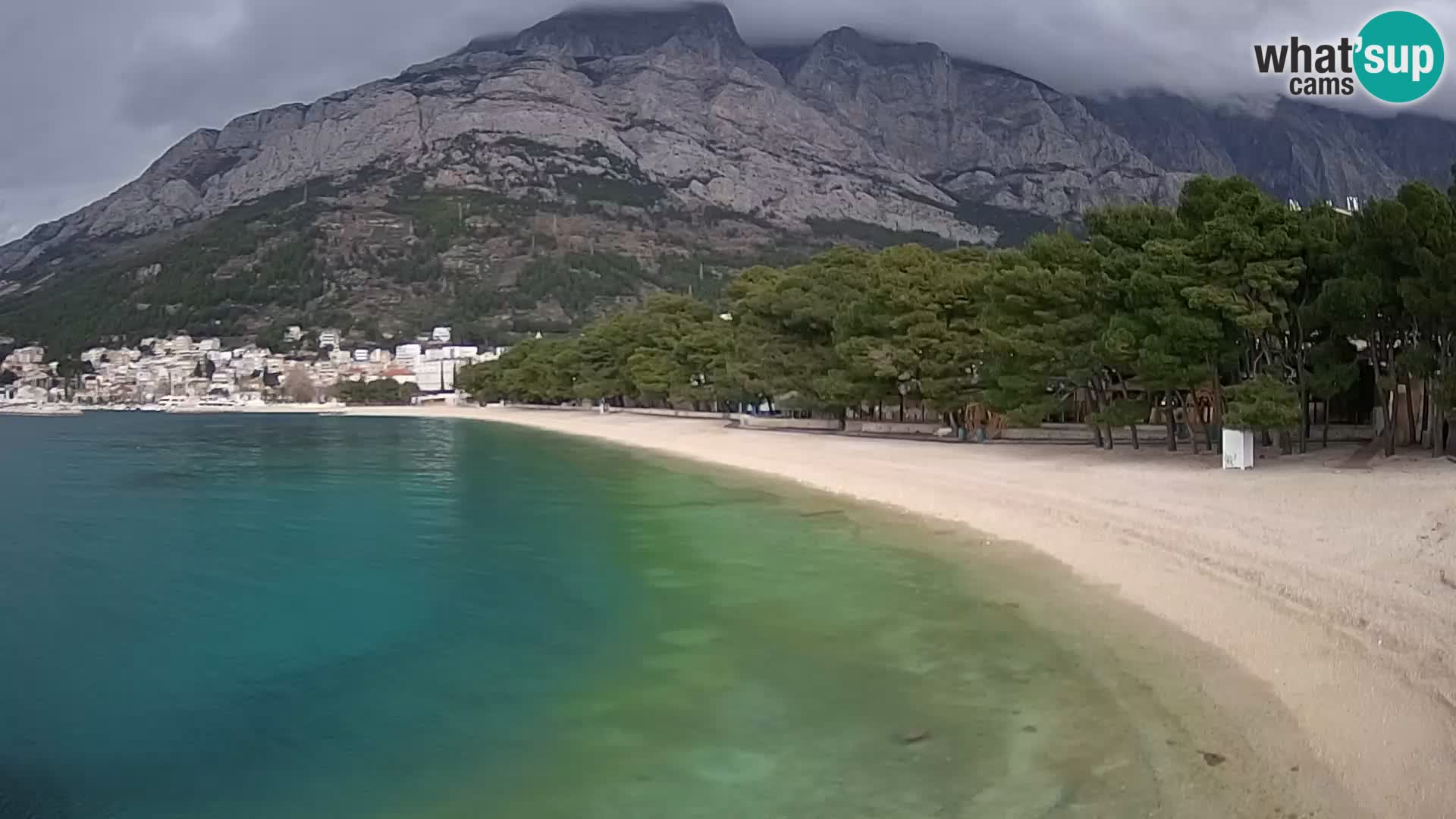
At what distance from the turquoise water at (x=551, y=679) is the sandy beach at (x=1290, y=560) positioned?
134cm

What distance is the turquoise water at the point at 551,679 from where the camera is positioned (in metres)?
7.92

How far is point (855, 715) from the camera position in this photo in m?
9.33

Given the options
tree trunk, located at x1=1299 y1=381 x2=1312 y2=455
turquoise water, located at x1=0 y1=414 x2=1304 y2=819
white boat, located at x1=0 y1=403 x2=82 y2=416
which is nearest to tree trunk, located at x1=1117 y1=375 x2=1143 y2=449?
tree trunk, located at x1=1299 y1=381 x2=1312 y2=455

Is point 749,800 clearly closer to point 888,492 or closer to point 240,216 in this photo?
point 888,492

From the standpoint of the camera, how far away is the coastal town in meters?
153

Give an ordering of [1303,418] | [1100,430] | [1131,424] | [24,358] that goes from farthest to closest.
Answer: [24,358] → [1100,430] → [1131,424] → [1303,418]

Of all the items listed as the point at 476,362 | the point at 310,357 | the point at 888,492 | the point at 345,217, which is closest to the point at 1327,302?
the point at 888,492

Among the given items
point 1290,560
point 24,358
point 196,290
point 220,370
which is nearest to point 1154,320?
point 1290,560

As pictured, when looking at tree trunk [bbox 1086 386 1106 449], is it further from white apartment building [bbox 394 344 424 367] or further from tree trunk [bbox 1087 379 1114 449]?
white apartment building [bbox 394 344 424 367]

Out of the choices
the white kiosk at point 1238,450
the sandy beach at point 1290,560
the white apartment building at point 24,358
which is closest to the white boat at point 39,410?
the white apartment building at point 24,358

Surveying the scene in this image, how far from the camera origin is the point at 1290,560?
44.2 feet

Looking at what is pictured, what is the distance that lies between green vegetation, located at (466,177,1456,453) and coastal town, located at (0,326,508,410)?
371ft

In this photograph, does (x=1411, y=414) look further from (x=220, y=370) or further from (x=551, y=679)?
(x=220, y=370)

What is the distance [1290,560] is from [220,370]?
577 feet
